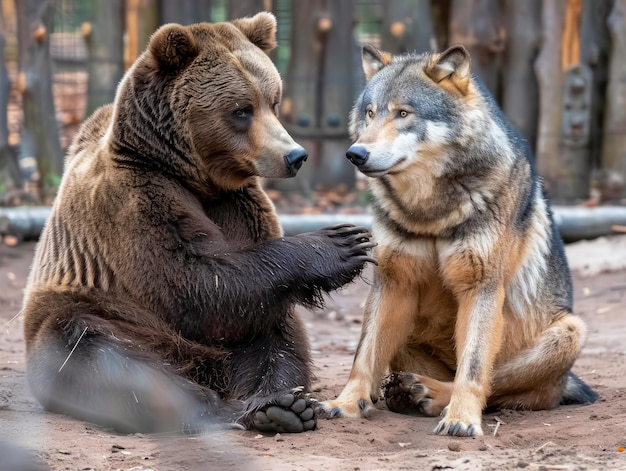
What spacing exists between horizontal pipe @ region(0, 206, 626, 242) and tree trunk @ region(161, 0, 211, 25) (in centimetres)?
260

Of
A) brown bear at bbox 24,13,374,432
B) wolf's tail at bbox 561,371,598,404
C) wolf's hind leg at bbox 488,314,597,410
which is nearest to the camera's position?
brown bear at bbox 24,13,374,432

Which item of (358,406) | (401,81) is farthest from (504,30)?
(358,406)

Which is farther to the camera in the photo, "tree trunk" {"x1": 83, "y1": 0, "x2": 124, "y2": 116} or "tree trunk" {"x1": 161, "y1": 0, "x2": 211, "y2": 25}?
"tree trunk" {"x1": 83, "y1": 0, "x2": 124, "y2": 116}

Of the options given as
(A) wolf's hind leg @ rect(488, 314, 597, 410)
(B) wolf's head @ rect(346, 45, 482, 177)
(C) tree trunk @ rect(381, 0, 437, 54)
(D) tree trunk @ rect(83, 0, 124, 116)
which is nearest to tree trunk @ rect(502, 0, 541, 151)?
(C) tree trunk @ rect(381, 0, 437, 54)

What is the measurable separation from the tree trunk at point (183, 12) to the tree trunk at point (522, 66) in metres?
3.28

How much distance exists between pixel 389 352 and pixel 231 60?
5.95ft

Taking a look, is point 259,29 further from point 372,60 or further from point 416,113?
point 416,113

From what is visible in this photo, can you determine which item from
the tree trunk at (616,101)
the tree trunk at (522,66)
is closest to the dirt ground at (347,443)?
the tree trunk at (616,101)

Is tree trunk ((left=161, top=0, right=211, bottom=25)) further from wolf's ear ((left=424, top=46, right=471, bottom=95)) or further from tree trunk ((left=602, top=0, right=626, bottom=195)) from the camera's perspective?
wolf's ear ((left=424, top=46, right=471, bottom=95))

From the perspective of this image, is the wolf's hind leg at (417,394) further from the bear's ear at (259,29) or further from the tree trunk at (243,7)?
the tree trunk at (243,7)

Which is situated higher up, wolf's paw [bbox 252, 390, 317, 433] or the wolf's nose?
the wolf's nose

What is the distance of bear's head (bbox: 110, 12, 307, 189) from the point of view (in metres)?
5.47

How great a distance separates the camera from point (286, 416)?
5.05 metres

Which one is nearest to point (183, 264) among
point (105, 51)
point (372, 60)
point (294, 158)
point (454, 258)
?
point (294, 158)
